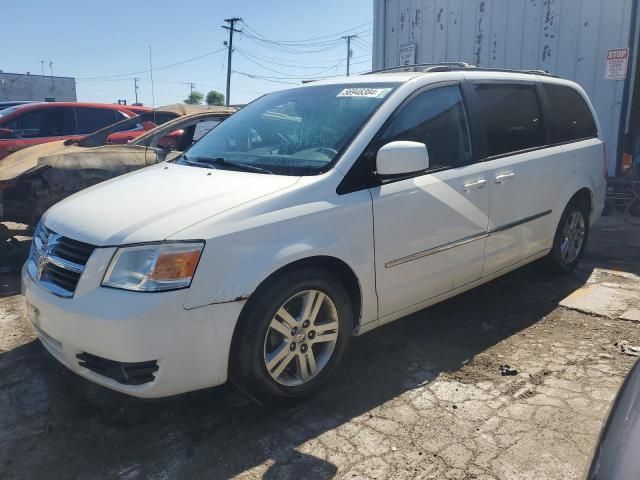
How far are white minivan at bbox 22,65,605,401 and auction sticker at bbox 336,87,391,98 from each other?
2 cm

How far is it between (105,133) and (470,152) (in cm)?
484

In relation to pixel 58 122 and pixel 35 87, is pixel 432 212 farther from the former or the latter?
pixel 35 87

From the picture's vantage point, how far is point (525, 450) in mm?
2572

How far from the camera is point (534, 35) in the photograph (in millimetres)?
8484

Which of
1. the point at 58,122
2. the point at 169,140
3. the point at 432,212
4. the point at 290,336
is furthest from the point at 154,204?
the point at 58,122

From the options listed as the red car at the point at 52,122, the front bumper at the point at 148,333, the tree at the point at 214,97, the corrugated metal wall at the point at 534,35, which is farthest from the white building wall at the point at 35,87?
the front bumper at the point at 148,333

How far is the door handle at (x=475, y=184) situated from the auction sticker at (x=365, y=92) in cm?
80

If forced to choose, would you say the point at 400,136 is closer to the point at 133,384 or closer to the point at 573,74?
the point at 133,384

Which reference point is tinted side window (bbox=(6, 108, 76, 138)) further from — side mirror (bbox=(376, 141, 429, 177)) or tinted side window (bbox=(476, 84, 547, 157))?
side mirror (bbox=(376, 141, 429, 177))

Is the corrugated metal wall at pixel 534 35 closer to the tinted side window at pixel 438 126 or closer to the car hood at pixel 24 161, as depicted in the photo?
the tinted side window at pixel 438 126

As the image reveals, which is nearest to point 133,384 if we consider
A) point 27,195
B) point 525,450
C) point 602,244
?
point 525,450

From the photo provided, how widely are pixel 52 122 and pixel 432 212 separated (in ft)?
27.8

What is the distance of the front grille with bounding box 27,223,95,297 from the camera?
2.62 m

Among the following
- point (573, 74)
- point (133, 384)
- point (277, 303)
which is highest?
point (573, 74)
